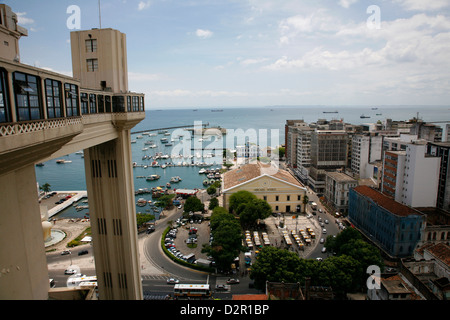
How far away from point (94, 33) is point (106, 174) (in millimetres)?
3299

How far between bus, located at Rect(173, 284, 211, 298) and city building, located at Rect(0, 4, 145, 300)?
5.09 metres

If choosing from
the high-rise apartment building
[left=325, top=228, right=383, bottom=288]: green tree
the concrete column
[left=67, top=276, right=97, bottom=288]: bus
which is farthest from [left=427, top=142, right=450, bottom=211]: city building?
[left=67, top=276, right=97, bottom=288]: bus

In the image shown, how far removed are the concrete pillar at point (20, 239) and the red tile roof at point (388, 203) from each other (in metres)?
16.4

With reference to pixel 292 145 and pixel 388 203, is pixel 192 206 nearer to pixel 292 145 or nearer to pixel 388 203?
pixel 388 203

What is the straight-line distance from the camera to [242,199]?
21562mm

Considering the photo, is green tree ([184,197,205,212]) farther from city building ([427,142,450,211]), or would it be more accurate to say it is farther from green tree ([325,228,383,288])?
city building ([427,142,450,211])

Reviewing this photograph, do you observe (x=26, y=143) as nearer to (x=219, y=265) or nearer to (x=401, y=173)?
(x=219, y=265)

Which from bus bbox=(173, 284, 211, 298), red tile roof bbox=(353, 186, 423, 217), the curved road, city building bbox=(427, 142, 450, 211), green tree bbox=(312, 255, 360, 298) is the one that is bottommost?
the curved road

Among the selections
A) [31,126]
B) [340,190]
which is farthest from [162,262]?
[31,126]

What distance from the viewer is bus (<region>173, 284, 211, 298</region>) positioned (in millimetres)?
12852

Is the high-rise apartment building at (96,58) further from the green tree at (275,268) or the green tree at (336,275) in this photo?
the green tree at (336,275)

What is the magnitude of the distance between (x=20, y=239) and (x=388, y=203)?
59.0 feet

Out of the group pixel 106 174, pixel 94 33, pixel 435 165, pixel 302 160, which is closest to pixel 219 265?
pixel 106 174

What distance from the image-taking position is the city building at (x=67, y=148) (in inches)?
112
